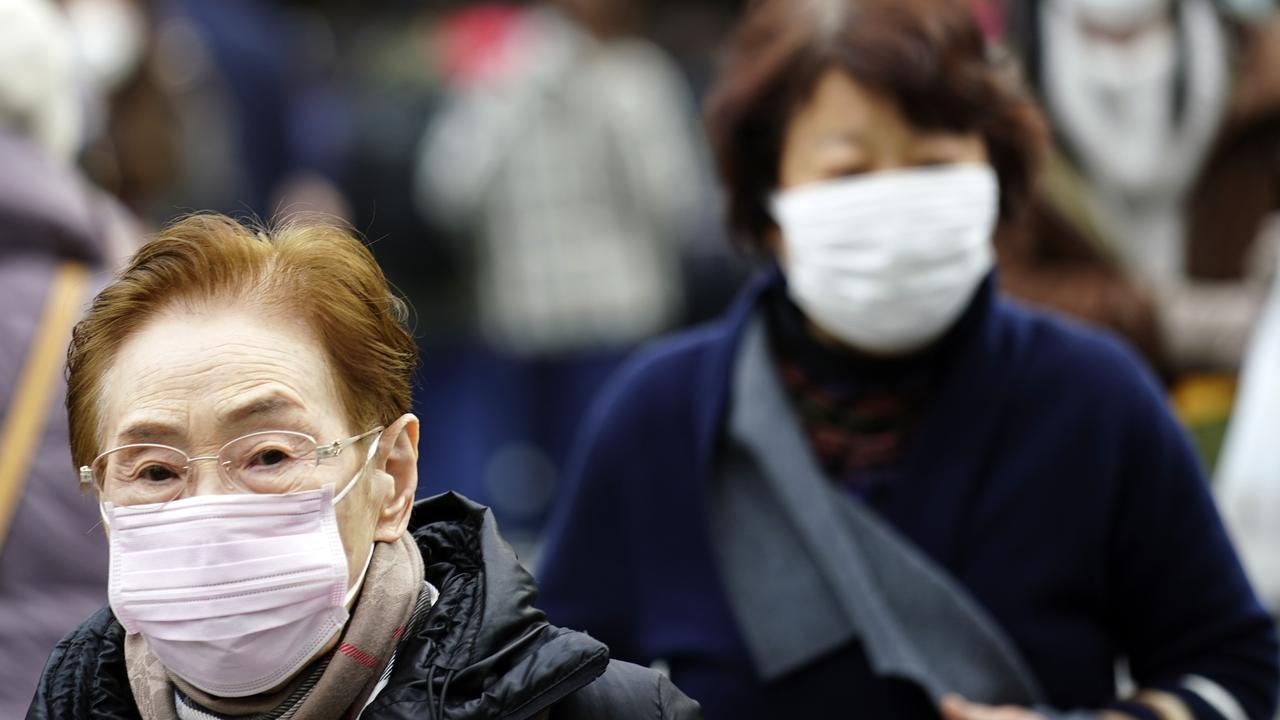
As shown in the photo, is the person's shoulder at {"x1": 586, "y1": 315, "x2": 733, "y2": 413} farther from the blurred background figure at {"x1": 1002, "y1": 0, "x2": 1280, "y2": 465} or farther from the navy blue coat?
the blurred background figure at {"x1": 1002, "y1": 0, "x2": 1280, "y2": 465}

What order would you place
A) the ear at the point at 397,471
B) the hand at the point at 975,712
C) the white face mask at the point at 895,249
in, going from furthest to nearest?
the white face mask at the point at 895,249 < the hand at the point at 975,712 < the ear at the point at 397,471

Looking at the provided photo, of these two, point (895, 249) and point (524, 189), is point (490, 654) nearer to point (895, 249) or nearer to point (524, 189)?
point (895, 249)

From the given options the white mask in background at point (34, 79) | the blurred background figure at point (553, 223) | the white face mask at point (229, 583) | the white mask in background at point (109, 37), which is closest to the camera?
the white face mask at point (229, 583)

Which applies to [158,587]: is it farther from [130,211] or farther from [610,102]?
[610,102]

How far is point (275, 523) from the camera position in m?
2.58

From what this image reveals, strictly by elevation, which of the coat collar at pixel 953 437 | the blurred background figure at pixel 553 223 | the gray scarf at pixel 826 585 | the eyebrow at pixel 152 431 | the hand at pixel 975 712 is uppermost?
the eyebrow at pixel 152 431

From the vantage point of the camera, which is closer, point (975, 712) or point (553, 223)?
point (975, 712)

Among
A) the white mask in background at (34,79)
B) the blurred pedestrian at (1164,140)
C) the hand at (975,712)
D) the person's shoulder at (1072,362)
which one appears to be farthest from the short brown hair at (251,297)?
the blurred pedestrian at (1164,140)

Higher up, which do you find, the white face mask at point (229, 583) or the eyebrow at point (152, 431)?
the eyebrow at point (152, 431)

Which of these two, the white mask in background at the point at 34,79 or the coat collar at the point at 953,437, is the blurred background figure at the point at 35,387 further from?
the coat collar at the point at 953,437

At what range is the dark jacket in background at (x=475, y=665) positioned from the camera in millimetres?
2609

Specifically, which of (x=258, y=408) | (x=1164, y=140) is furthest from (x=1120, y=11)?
(x=258, y=408)

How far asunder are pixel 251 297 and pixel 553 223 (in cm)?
642

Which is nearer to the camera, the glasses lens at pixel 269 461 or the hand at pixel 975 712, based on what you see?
the glasses lens at pixel 269 461
